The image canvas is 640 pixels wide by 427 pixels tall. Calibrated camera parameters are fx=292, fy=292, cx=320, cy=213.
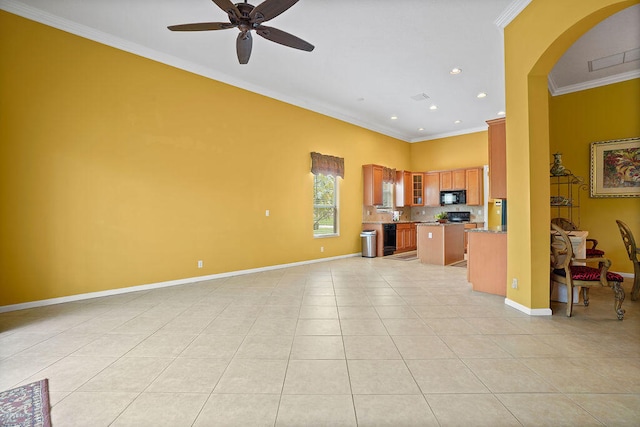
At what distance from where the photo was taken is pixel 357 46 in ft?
14.6

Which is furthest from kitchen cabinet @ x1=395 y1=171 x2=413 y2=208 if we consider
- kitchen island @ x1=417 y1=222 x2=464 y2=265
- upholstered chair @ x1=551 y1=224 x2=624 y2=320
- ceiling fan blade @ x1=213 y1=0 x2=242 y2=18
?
ceiling fan blade @ x1=213 y1=0 x2=242 y2=18

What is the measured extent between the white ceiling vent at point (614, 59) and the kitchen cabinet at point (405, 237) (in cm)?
509

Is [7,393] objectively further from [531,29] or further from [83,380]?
[531,29]

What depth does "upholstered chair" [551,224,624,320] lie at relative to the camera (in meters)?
3.11

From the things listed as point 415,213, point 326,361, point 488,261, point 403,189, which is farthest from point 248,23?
point 415,213

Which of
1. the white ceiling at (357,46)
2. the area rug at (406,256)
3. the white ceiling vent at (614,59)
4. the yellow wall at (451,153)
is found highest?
the white ceiling at (357,46)

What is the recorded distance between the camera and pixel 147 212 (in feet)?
14.6

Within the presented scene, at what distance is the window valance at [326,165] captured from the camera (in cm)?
682

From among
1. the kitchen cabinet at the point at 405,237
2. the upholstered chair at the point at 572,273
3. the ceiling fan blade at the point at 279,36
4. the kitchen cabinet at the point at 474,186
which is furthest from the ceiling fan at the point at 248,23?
the kitchen cabinet at the point at 474,186

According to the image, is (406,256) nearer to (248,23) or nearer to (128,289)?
(128,289)

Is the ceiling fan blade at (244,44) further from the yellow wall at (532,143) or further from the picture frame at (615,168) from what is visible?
the picture frame at (615,168)

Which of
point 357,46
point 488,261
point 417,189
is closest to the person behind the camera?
point 488,261

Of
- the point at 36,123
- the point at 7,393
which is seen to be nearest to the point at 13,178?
the point at 36,123

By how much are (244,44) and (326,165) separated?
3.91m
